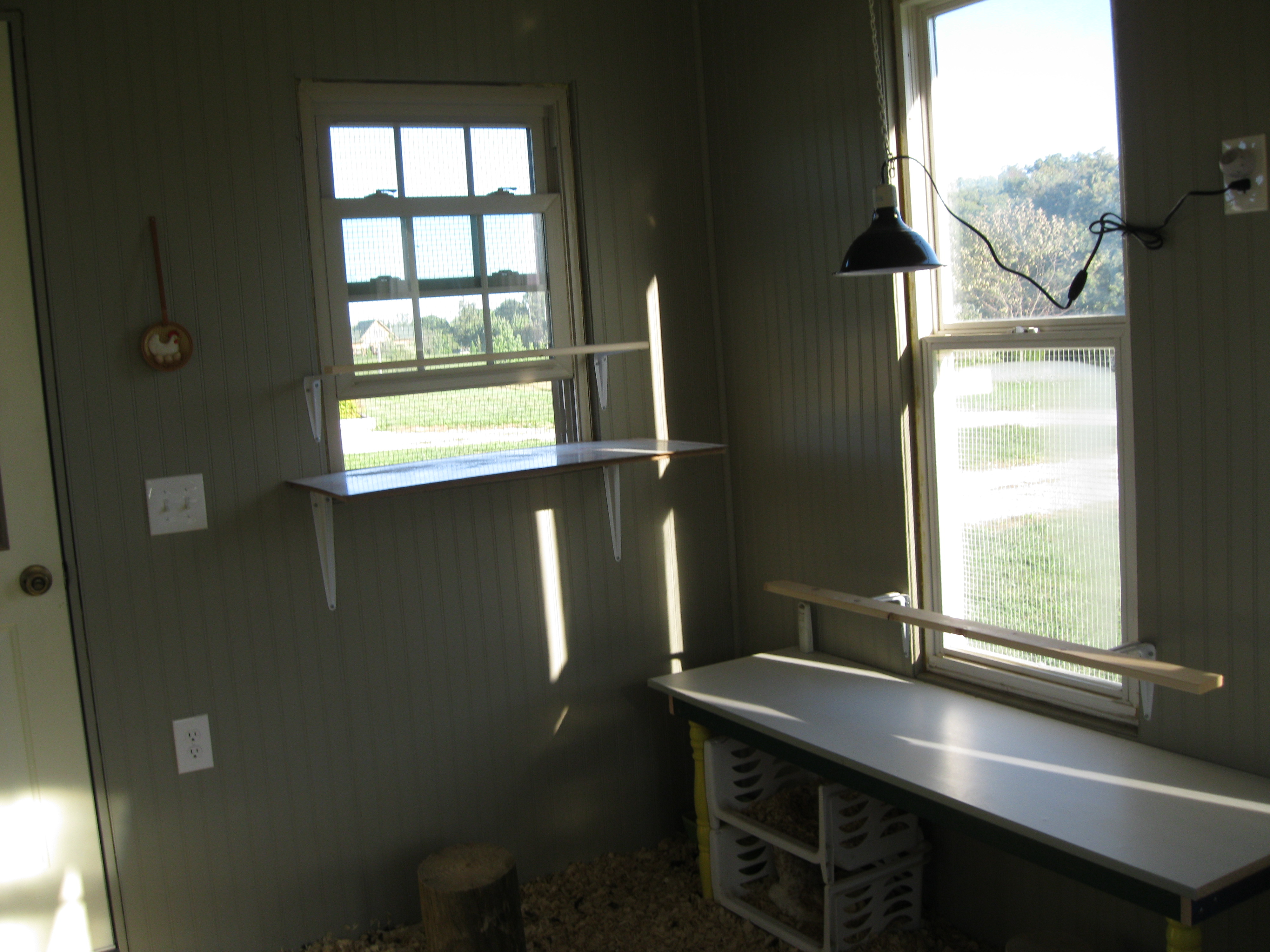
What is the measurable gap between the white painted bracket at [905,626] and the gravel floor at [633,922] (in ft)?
2.17

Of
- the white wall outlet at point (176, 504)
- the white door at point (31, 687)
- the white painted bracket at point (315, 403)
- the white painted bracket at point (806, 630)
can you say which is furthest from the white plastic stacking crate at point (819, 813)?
the white door at point (31, 687)

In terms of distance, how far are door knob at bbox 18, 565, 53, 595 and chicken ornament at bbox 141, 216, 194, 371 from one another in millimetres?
512

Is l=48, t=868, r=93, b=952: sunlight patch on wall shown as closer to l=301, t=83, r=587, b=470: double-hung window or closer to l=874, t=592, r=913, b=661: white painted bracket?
l=301, t=83, r=587, b=470: double-hung window

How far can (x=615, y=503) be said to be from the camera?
303cm

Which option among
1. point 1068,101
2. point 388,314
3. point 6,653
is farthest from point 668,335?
point 6,653

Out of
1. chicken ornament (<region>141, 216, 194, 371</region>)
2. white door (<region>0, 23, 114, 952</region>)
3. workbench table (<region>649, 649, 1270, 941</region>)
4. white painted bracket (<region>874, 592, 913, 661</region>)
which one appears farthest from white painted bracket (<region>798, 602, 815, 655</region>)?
white door (<region>0, 23, 114, 952</region>)

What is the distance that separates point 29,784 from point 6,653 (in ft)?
1.00

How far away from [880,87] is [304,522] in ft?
5.68

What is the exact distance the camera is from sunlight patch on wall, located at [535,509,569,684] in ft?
9.75

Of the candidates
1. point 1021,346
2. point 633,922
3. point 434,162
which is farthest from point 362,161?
point 633,922

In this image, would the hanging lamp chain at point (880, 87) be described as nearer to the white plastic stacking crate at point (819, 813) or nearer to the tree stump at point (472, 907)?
the white plastic stacking crate at point (819, 813)

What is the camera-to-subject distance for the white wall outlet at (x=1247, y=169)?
1871mm

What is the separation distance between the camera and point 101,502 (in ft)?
8.07

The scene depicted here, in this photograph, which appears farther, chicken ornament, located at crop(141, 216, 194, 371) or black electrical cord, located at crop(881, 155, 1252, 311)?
chicken ornament, located at crop(141, 216, 194, 371)
